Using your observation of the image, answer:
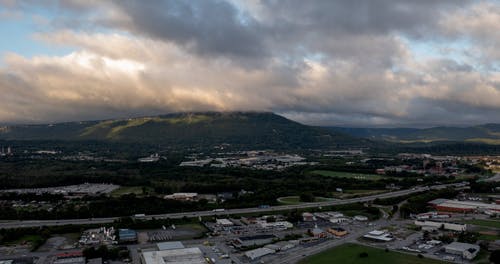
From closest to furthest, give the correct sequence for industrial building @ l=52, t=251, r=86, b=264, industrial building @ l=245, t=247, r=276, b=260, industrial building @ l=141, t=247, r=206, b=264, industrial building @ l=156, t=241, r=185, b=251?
industrial building @ l=52, t=251, r=86, b=264
industrial building @ l=141, t=247, r=206, b=264
industrial building @ l=245, t=247, r=276, b=260
industrial building @ l=156, t=241, r=185, b=251

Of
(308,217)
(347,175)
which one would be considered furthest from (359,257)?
(347,175)

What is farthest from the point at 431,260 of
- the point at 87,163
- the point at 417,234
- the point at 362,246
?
the point at 87,163

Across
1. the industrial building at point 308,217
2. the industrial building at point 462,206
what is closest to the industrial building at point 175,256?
the industrial building at point 308,217

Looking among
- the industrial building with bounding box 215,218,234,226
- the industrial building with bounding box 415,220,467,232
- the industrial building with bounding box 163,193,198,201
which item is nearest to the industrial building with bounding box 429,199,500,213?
the industrial building with bounding box 415,220,467,232

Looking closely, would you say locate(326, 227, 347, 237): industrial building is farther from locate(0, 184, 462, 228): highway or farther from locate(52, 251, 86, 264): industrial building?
locate(52, 251, 86, 264): industrial building

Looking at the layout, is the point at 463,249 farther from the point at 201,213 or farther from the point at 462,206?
the point at 201,213

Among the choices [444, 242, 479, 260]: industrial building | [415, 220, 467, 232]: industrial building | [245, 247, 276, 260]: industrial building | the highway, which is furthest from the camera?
the highway

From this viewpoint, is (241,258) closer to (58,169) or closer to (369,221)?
(369,221)
